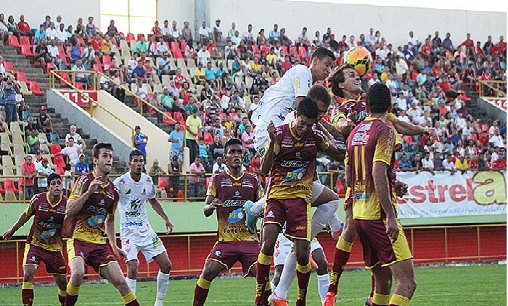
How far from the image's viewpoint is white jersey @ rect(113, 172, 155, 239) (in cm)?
1897

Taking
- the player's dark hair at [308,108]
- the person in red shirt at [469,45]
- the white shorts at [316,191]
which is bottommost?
the white shorts at [316,191]

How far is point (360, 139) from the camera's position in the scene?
456 inches

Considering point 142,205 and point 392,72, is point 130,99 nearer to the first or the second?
point 392,72

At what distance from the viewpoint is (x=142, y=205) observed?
63.3 ft

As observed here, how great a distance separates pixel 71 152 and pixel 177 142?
344 centimetres

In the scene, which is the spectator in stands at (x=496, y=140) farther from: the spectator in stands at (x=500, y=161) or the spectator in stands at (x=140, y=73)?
the spectator in stands at (x=140, y=73)

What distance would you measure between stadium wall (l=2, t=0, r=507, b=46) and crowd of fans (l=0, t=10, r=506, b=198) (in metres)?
0.77

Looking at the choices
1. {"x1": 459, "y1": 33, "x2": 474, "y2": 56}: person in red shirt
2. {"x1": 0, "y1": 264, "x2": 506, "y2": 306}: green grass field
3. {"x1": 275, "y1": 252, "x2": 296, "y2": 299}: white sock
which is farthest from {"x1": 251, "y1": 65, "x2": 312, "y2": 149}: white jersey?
{"x1": 459, "y1": 33, "x2": 474, "y2": 56}: person in red shirt

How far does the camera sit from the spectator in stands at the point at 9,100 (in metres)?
30.5

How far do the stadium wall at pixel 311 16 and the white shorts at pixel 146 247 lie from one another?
21.0 m

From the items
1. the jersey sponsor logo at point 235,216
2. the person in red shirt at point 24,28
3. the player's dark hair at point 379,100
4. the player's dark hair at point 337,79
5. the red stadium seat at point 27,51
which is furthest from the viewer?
the person in red shirt at point 24,28

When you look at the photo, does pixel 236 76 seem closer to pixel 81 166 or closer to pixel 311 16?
pixel 311 16

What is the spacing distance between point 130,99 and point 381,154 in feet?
79.1

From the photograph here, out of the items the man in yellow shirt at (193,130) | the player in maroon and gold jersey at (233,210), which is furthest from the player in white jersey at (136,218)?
the man in yellow shirt at (193,130)
